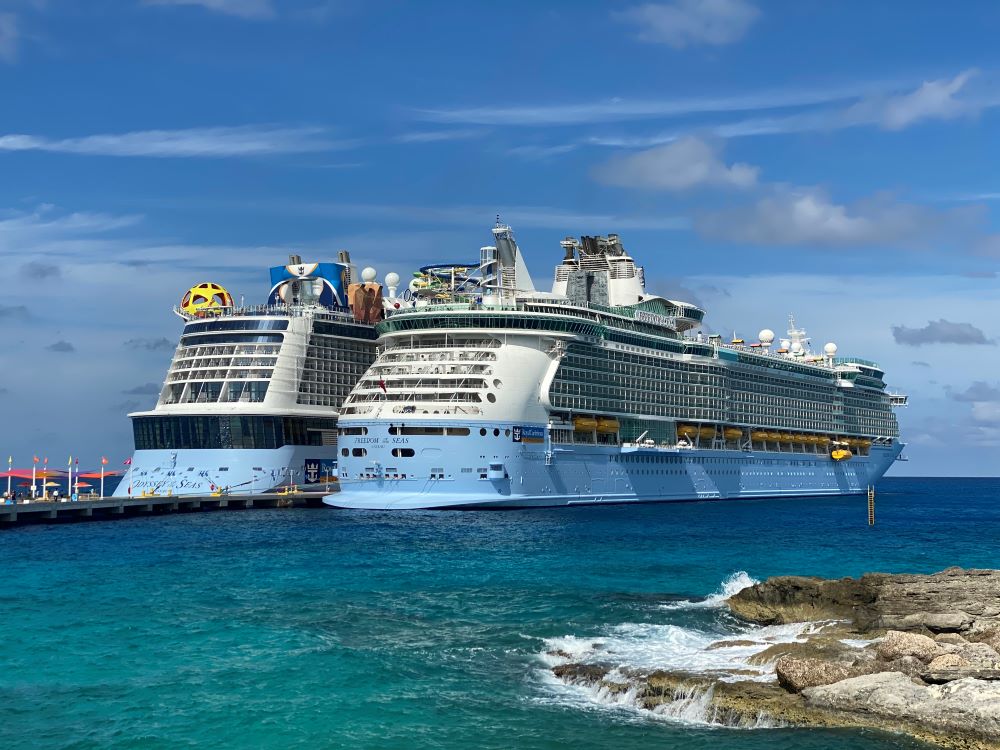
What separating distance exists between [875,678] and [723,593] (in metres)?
17.0

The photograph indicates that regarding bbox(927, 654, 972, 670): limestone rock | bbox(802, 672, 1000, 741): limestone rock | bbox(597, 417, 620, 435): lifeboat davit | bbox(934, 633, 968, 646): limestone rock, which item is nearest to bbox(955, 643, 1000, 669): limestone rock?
bbox(927, 654, 972, 670): limestone rock

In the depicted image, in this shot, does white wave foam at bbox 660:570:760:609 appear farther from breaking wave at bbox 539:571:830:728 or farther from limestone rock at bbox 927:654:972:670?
limestone rock at bbox 927:654:972:670

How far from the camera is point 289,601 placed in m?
37.9

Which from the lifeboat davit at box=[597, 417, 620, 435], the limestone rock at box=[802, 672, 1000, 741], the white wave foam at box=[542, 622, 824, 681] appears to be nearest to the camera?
the limestone rock at box=[802, 672, 1000, 741]

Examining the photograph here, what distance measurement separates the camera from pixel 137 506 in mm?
78875

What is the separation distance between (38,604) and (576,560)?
23.0 m

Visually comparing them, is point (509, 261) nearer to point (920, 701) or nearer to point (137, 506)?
point (137, 506)

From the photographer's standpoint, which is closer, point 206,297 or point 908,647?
point 908,647

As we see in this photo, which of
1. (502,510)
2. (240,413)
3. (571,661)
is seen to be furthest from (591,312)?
(571,661)

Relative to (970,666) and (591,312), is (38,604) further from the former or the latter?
(591,312)

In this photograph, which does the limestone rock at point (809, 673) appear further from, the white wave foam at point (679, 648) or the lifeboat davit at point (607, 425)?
the lifeboat davit at point (607, 425)

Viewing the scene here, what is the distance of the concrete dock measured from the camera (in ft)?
234

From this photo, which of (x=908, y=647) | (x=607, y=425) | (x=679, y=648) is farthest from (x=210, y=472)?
(x=908, y=647)

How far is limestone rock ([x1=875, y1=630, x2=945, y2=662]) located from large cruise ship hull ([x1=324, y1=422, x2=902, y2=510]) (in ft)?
149
